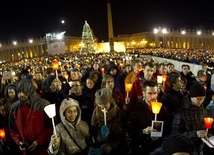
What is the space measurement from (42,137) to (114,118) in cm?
115

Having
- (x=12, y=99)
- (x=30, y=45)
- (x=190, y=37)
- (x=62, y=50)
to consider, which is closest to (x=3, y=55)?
(x=30, y=45)

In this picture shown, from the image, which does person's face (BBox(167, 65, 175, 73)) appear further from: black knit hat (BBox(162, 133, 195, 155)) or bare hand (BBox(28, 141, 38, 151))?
black knit hat (BBox(162, 133, 195, 155))

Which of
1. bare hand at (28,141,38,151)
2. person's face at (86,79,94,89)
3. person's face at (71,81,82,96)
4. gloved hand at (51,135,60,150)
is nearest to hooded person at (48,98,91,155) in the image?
gloved hand at (51,135,60,150)

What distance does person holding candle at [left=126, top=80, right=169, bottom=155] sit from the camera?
3.69 metres

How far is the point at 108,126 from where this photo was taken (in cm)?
383

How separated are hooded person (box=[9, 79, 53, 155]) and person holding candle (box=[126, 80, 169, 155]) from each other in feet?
4.27

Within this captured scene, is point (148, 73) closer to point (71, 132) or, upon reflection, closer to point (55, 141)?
point (71, 132)

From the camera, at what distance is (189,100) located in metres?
3.71

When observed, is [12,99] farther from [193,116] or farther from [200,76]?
[200,76]

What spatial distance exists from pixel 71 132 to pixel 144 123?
1.09m

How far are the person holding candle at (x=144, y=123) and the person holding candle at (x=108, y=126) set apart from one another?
18 cm

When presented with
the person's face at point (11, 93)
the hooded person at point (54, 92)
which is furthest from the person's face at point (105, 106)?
the person's face at point (11, 93)

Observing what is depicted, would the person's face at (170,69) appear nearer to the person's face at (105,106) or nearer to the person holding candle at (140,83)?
the person holding candle at (140,83)

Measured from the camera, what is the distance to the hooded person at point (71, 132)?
11.2 ft
